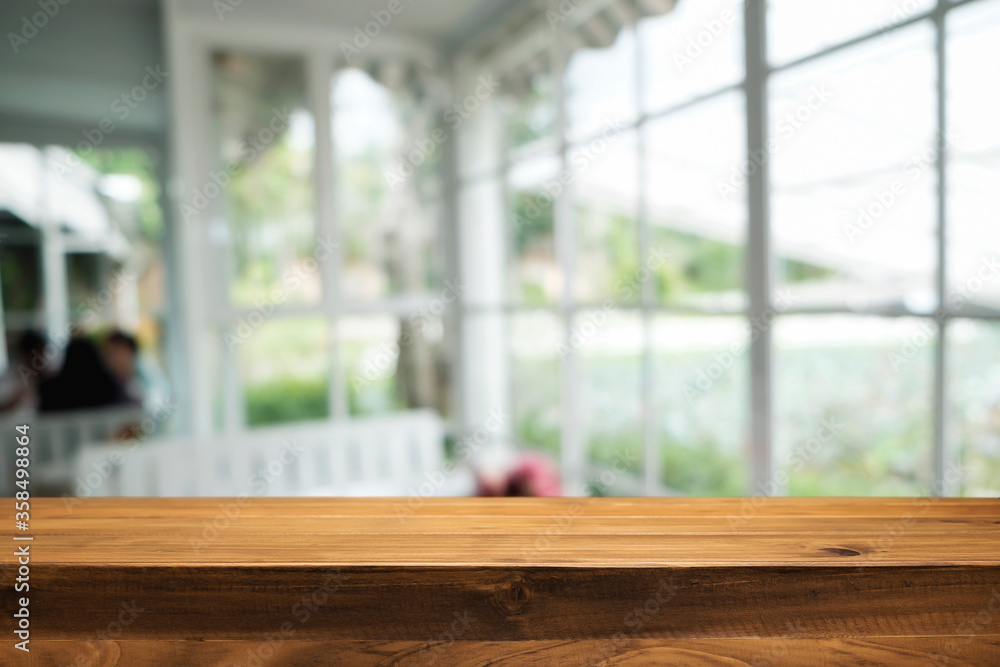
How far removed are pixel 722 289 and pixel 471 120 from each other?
70.0 inches

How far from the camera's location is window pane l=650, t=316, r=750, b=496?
2551 millimetres

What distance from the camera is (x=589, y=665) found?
0.45 m

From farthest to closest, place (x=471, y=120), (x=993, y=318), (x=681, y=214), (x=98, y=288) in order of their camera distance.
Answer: (x=98, y=288)
(x=471, y=120)
(x=681, y=214)
(x=993, y=318)

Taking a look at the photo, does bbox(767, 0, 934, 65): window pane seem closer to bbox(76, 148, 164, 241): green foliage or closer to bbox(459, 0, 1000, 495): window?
bbox(459, 0, 1000, 495): window

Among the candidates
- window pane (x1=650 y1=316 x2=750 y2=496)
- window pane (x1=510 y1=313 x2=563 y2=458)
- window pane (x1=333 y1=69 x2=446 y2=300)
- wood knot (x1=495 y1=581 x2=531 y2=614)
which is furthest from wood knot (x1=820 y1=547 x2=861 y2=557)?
window pane (x1=333 y1=69 x2=446 y2=300)

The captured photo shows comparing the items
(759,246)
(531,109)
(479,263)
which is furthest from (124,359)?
(759,246)

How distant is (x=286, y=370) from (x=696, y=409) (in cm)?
204

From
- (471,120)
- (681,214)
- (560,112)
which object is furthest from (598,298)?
(471,120)

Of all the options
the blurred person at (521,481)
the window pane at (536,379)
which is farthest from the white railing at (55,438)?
the blurred person at (521,481)

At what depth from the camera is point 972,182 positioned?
59.4 inches

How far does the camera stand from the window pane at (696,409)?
8.37 feet

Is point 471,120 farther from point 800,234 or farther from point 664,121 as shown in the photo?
point 800,234

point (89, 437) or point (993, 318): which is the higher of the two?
point (993, 318)

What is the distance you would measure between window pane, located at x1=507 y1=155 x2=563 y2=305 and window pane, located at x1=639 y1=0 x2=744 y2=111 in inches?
25.8
